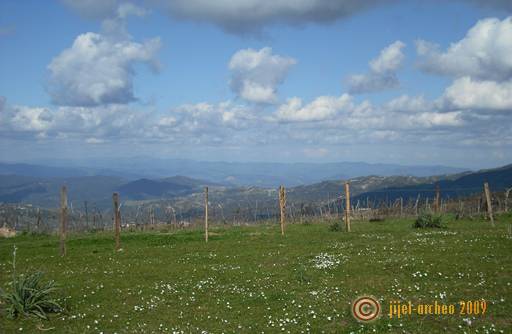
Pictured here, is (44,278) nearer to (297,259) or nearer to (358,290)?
(297,259)

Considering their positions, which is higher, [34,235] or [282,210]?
[282,210]

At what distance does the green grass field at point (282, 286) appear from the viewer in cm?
1452

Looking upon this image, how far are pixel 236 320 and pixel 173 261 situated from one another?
14.6m

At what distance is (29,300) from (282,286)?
10332 millimetres

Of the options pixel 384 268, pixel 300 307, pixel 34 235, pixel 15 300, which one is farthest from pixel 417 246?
pixel 34 235

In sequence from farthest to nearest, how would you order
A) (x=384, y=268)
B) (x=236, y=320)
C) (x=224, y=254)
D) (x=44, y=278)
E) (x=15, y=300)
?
(x=224, y=254) → (x=44, y=278) → (x=384, y=268) → (x=15, y=300) → (x=236, y=320)

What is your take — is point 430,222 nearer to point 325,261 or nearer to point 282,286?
point 325,261

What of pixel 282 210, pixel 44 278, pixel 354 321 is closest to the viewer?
pixel 354 321

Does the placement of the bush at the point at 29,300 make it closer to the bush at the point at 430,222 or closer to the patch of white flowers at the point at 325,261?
the patch of white flowers at the point at 325,261

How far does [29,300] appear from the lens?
17469 millimetres

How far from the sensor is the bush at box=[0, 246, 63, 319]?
678 inches

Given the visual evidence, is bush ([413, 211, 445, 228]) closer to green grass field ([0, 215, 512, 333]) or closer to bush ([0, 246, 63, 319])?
green grass field ([0, 215, 512, 333])

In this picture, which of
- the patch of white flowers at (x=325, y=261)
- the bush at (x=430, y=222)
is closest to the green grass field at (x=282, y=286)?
the patch of white flowers at (x=325, y=261)

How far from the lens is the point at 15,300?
17.4m
